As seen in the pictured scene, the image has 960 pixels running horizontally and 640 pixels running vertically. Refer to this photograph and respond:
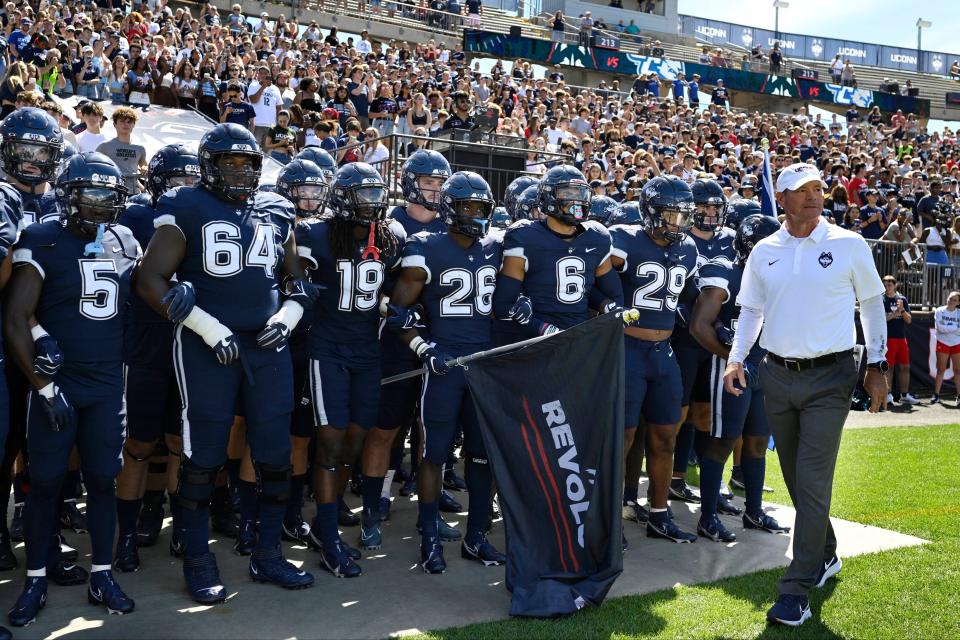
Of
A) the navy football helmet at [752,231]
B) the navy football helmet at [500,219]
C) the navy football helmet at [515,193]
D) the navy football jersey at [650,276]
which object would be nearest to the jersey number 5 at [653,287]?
the navy football jersey at [650,276]

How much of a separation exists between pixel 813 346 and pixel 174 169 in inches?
149

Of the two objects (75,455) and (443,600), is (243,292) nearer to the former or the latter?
(75,455)

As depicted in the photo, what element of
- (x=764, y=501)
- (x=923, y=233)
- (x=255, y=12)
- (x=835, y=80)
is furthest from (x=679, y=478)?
(x=835, y=80)

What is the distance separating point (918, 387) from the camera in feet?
51.6

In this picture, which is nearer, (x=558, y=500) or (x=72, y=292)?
(x=72, y=292)

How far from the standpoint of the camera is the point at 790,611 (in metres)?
4.63

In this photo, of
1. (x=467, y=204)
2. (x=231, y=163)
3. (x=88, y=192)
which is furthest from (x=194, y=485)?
(x=467, y=204)

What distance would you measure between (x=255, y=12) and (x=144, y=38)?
41.3 ft

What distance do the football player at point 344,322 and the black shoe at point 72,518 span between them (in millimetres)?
1560

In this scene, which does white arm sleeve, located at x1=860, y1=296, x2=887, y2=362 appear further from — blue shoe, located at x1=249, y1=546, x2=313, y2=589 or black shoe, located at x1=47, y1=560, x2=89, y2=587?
black shoe, located at x1=47, y1=560, x2=89, y2=587

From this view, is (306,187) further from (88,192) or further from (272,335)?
(88,192)

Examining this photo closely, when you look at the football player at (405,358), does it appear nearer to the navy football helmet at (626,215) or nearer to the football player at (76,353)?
the football player at (76,353)

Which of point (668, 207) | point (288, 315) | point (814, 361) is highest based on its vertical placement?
point (668, 207)

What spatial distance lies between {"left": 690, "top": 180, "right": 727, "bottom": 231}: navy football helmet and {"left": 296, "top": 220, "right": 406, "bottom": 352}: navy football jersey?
7.79 ft
